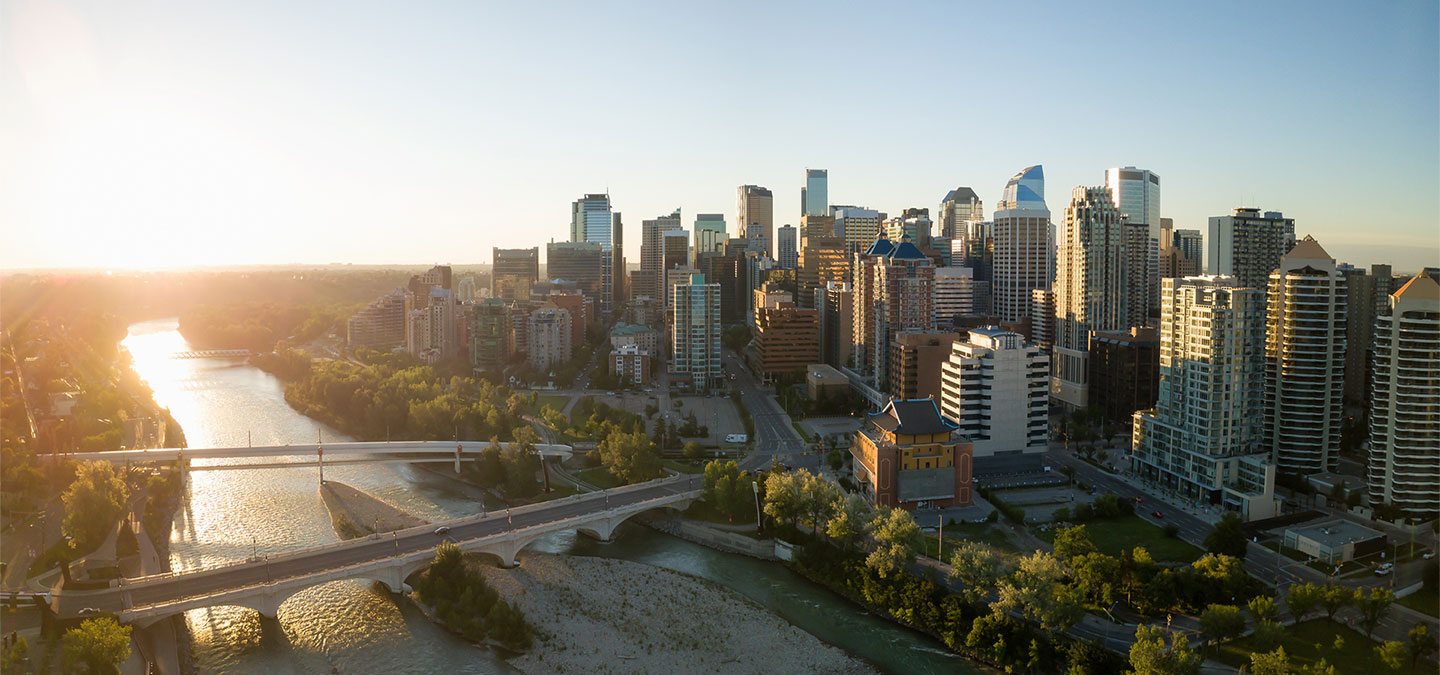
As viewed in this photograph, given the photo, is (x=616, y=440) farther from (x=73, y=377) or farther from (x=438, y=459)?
(x=73, y=377)

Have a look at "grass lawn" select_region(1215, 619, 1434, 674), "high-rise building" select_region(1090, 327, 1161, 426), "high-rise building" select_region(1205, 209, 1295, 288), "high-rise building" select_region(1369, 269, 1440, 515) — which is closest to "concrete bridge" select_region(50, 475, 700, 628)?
"grass lawn" select_region(1215, 619, 1434, 674)

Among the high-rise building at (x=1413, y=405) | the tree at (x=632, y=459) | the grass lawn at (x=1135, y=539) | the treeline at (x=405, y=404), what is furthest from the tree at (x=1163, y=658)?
the treeline at (x=405, y=404)

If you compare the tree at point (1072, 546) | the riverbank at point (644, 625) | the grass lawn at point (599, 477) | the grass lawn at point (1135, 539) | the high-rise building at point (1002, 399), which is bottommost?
the riverbank at point (644, 625)

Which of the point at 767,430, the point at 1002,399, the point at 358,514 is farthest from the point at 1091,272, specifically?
the point at 358,514

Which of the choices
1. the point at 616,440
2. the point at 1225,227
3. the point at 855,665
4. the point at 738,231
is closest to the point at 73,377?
the point at 616,440

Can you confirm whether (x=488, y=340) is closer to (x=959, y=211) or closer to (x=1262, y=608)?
(x=1262, y=608)

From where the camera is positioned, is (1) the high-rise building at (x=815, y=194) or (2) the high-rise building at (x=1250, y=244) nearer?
(2) the high-rise building at (x=1250, y=244)

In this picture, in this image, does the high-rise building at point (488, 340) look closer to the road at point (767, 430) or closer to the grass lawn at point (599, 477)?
the road at point (767, 430)
